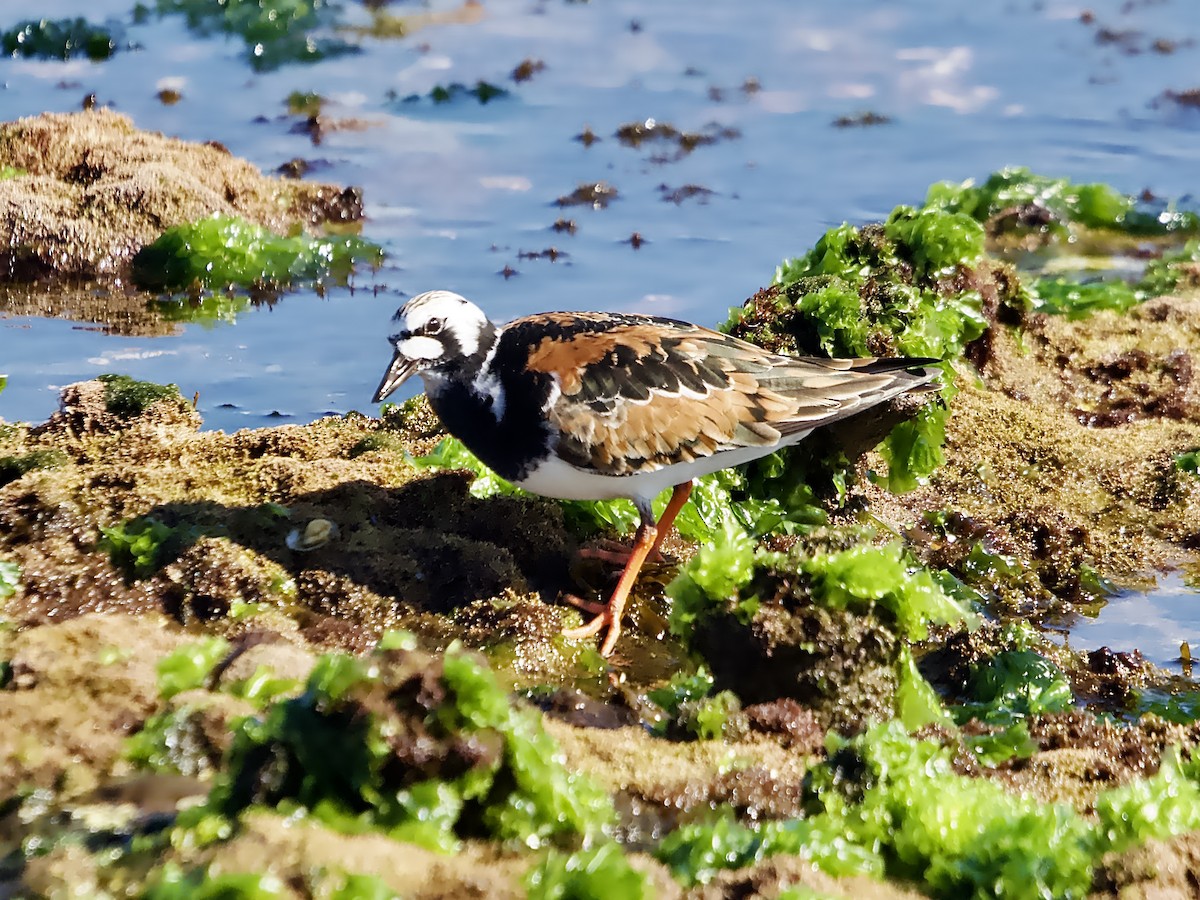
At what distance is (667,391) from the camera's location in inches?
201

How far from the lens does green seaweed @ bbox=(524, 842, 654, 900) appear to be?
2.65 m

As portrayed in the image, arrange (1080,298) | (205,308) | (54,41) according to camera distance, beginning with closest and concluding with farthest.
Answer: (205,308)
(1080,298)
(54,41)

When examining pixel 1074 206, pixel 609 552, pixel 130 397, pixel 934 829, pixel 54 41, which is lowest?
pixel 609 552

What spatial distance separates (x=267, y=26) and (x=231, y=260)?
5695 mm

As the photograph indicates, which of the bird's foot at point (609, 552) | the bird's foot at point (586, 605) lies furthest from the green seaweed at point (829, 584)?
the bird's foot at point (609, 552)

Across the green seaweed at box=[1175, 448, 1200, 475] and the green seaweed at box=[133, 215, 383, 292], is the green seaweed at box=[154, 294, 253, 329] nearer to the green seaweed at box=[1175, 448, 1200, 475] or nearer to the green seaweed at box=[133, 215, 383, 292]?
the green seaweed at box=[133, 215, 383, 292]

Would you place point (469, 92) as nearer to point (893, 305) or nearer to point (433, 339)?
point (893, 305)

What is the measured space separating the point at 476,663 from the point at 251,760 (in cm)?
53

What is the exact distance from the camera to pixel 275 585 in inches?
188

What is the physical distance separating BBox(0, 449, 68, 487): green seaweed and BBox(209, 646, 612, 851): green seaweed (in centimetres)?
260

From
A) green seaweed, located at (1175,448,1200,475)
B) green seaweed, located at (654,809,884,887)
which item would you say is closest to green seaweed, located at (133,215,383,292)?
green seaweed, located at (1175,448,1200,475)

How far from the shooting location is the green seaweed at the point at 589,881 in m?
2.65

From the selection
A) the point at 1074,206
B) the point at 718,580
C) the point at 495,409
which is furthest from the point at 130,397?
the point at 1074,206

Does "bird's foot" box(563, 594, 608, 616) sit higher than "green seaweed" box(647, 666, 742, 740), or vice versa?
"green seaweed" box(647, 666, 742, 740)
